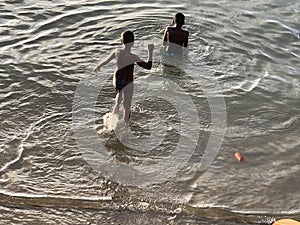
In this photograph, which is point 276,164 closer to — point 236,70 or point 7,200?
point 236,70

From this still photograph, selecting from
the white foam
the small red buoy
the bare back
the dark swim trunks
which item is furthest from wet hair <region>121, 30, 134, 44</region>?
the bare back

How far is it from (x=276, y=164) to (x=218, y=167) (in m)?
0.81

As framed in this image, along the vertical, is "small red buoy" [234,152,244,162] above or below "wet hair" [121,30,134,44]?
below

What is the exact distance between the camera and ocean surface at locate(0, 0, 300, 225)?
19.8 ft

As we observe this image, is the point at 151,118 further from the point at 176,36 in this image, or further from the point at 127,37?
the point at 176,36

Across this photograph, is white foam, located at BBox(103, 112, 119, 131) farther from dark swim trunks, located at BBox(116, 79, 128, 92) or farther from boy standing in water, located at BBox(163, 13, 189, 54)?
boy standing in water, located at BBox(163, 13, 189, 54)

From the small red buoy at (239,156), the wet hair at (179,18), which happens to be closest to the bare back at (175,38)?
the wet hair at (179,18)

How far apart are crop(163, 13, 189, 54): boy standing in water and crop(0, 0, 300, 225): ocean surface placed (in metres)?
0.20

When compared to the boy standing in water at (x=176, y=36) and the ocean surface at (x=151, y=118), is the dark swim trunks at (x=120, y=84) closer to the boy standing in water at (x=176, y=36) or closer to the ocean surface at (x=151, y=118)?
the ocean surface at (x=151, y=118)

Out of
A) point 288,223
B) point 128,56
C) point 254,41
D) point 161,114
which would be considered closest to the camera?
→ point 288,223

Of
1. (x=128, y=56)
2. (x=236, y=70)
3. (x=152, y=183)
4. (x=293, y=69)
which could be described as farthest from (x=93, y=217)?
(x=293, y=69)

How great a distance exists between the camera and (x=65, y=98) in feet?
25.5

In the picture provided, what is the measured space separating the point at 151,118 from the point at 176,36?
206 cm

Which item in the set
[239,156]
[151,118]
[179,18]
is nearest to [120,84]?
[151,118]
